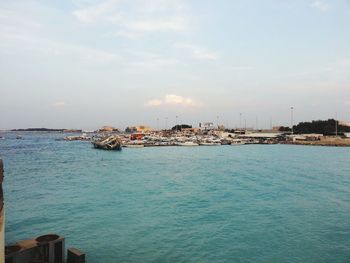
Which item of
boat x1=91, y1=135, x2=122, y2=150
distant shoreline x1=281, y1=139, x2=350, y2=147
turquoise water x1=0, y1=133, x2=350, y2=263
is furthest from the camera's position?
distant shoreline x1=281, y1=139, x2=350, y2=147

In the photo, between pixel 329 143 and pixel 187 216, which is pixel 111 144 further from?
pixel 329 143

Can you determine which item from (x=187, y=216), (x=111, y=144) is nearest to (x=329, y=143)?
(x=111, y=144)

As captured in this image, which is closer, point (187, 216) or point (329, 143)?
point (187, 216)

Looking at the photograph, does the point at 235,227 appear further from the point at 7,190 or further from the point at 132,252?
the point at 7,190

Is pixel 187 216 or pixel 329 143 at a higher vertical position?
pixel 329 143

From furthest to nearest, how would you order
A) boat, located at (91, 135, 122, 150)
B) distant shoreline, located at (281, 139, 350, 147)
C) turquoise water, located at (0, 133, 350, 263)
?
distant shoreline, located at (281, 139, 350, 147), boat, located at (91, 135, 122, 150), turquoise water, located at (0, 133, 350, 263)

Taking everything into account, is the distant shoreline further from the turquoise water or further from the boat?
the turquoise water

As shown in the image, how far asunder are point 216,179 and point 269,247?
19.2 meters

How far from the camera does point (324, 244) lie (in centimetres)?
1370

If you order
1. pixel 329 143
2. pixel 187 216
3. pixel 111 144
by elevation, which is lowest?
pixel 187 216

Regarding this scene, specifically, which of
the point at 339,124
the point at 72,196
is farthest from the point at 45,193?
the point at 339,124

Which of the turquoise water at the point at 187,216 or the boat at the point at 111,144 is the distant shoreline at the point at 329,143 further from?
the turquoise water at the point at 187,216

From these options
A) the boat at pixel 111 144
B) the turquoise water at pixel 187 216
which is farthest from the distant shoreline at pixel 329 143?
the turquoise water at pixel 187 216

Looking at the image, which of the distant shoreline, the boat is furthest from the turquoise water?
the distant shoreline
